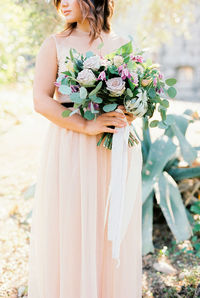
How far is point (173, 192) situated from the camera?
331 centimetres

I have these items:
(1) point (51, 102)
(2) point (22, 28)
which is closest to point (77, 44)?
(1) point (51, 102)

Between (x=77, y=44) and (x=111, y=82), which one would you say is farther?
(x=77, y=44)

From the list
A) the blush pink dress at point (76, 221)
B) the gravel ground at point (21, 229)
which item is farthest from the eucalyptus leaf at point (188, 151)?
the blush pink dress at point (76, 221)

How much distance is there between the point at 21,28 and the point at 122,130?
2703mm

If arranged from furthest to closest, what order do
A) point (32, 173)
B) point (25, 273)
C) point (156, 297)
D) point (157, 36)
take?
point (157, 36) → point (32, 173) → point (25, 273) → point (156, 297)

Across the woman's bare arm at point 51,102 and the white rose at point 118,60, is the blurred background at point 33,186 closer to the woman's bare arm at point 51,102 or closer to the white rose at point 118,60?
the white rose at point 118,60

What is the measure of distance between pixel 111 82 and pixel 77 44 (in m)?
0.49

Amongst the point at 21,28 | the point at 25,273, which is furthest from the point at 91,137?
the point at 21,28

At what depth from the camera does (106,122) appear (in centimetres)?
186

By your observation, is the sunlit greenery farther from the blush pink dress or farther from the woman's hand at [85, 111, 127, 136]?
the woman's hand at [85, 111, 127, 136]

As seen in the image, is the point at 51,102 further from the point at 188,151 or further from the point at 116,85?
the point at 188,151

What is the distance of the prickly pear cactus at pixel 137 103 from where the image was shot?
171cm

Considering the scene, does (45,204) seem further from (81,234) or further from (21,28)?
(21,28)

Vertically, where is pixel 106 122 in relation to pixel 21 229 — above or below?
above
